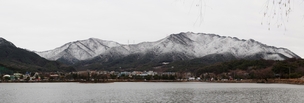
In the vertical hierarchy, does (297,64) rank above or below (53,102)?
above

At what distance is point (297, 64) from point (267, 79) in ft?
60.2

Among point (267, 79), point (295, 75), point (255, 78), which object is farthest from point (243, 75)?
point (295, 75)

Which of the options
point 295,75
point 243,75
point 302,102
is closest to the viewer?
point 302,102

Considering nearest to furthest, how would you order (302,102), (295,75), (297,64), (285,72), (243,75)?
(302,102), (295,75), (285,72), (297,64), (243,75)

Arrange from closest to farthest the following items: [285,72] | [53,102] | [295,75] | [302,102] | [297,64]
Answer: [302,102]
[53,102]
[295,75]
[285,72]
[297,64]

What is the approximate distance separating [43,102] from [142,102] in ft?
52.4

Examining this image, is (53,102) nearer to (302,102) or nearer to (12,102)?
(12,102)

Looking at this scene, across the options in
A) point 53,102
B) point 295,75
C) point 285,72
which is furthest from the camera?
point 285,72

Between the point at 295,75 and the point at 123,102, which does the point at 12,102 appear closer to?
the point at 123,102

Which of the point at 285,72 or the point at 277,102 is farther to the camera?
the point at 285,72

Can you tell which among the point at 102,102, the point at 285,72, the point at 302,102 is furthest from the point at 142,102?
the point at 285,72

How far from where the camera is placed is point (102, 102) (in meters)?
52.0

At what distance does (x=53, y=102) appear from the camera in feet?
176

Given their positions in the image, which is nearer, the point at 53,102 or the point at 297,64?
the point at 53,102
